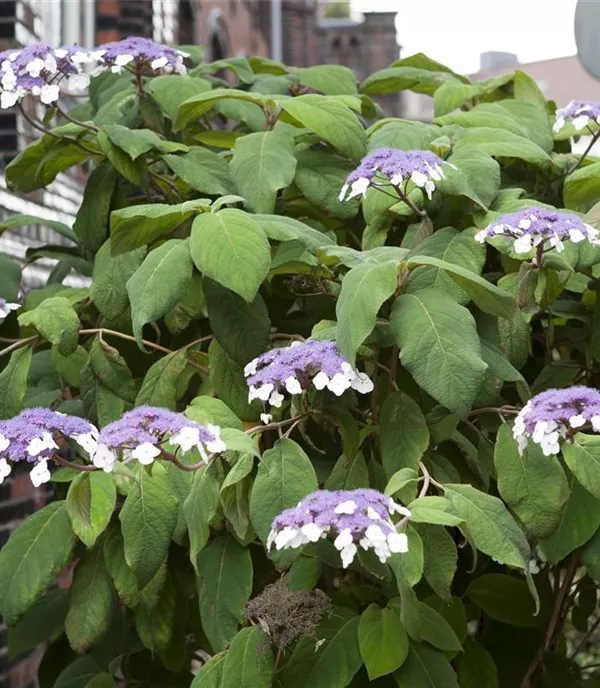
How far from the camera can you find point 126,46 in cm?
217

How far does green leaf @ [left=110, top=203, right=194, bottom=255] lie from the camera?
180cm

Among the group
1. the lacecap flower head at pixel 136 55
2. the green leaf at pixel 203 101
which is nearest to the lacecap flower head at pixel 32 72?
the lacecap flower head at pixel 136 55

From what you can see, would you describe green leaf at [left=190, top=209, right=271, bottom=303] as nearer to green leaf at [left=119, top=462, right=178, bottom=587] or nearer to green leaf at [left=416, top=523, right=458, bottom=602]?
green leaf at [left=119, top=462, right=178, bottom=587]

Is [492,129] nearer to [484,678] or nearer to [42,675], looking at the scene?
[484,678]

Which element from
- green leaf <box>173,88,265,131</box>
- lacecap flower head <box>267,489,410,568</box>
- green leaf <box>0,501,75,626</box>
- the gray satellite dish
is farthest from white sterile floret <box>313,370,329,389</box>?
the gray satellite dish

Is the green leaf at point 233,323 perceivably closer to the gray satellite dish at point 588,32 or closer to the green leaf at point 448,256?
the green leaf at point 448,256

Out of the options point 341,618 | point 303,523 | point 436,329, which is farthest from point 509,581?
point 303,523

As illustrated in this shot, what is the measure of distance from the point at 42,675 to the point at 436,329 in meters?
1.25

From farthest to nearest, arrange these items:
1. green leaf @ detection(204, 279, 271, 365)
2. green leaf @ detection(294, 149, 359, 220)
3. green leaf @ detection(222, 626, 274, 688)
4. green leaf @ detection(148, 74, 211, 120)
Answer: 1. green leaf @ detection(148, 74, 211, 120)
2. green leaf @ detection(294, 149, 359, 220)
3. green leaf @ detection(204, 279, 271, 365)
4. green leaf @ detection(222, 626, 274, 688)

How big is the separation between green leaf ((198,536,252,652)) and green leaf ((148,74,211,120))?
2.99 ft

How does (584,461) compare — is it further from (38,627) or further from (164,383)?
(38,627)

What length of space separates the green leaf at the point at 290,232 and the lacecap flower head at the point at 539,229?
10.6 inches

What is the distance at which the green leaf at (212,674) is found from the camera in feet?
5.40

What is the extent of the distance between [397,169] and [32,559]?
0.80 metres
